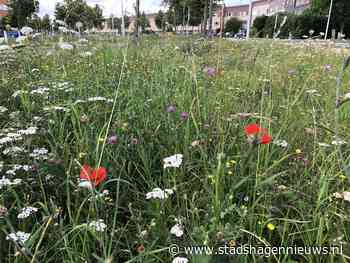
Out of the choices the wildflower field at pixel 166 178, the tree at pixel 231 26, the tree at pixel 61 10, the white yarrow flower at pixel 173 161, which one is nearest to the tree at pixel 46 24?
the tree at pixel 61 10

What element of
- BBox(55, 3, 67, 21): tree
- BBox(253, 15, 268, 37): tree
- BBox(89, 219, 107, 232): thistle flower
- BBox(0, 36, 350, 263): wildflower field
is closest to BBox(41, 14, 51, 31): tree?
BBox(55, 3, 67, 21): tree

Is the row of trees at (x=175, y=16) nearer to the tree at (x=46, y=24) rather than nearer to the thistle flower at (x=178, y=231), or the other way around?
the tree at (x=46, y=24)

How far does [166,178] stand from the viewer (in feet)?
3.86

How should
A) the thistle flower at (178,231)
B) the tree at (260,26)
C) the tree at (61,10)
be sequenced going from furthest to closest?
the tree at (260,26) → the tree at (61,10) → the thistle flower at (178,231)

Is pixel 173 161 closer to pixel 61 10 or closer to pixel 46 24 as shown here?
pixel 61 10

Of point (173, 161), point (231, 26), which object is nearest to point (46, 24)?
point (173, 161)

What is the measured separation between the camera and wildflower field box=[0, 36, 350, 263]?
83 centimetres

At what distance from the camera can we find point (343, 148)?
1.33m

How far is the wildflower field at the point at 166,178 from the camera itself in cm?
83

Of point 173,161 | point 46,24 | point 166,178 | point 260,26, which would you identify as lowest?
point 166,178

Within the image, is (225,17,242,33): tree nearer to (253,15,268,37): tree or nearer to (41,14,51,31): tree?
(253,15,268,37): tree

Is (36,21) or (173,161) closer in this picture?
(173,161)

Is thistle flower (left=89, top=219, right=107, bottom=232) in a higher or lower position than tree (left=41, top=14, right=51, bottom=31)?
lower

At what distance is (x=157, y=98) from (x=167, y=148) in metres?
0.50
